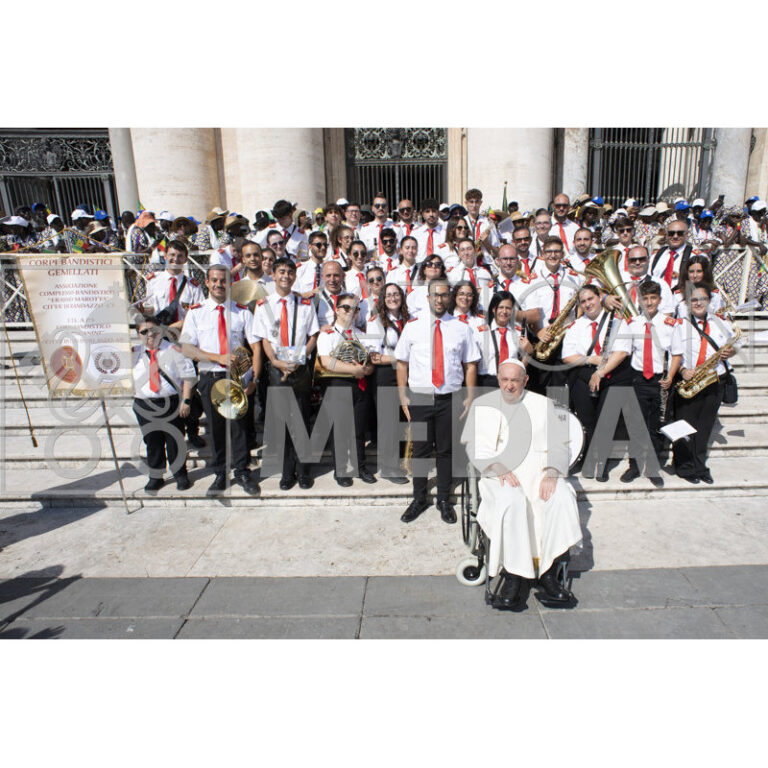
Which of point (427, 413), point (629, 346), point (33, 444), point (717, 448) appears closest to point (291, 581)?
point (427, 413)

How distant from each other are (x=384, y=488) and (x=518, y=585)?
6.59 feet

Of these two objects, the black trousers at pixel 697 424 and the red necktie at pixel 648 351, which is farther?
the black trousers at pixel 697 424

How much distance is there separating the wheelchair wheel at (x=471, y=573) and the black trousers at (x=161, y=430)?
3.28 m

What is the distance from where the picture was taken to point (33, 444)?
6828mm

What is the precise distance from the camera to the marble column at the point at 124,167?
13039 mm

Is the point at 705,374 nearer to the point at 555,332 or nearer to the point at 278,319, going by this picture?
the point at 555,332

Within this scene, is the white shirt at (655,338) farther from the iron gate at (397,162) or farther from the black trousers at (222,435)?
the iron gate at (397,162)

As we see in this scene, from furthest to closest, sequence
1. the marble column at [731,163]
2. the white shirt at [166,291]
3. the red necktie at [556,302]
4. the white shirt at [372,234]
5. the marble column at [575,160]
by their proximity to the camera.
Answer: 1. the marble column at [731,163]
2. the marble column at [575,160]
3. the white shirt at [372,234]
4. the white shirt at [166,291]
5. the red necktie at [556,302]

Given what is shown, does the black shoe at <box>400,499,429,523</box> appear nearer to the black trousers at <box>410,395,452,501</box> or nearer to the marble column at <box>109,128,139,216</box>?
the black trousers at <box>410,395,452,501</box>

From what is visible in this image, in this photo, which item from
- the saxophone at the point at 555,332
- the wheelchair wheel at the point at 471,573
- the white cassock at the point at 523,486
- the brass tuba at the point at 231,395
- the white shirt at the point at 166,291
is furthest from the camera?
the white shirt at the point at 166,291

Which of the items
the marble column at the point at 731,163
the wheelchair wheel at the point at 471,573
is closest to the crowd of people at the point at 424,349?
the wheelchair wheel at the point at 471,573

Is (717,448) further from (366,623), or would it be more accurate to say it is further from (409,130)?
(409,130)

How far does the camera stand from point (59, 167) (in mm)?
14117

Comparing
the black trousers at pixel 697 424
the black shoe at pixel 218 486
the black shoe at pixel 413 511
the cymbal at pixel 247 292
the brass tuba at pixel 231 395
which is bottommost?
the black shoe at pixel 413 511
